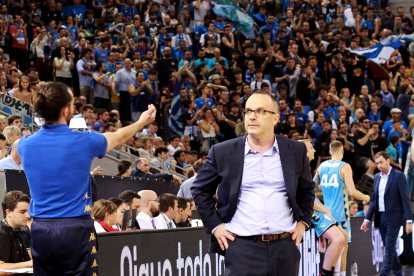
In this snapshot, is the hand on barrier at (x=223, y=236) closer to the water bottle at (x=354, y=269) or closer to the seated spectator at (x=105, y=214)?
the seated spectator at (x=105, y=214)

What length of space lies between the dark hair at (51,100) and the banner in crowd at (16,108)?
12.0 meters

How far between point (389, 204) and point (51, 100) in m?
10.5

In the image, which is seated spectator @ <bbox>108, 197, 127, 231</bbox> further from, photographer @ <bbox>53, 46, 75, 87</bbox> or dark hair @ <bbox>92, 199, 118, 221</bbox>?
photographer @ <bbox>53, 46, 75, 87</bbox>

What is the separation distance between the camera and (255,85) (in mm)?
26188

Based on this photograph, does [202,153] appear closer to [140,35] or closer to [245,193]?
[140,35]

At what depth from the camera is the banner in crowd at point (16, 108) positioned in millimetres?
18453

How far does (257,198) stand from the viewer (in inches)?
277

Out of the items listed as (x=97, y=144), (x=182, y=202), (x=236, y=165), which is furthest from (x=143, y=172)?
(x=97, y=144)

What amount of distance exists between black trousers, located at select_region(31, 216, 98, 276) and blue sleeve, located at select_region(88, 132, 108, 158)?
45cm

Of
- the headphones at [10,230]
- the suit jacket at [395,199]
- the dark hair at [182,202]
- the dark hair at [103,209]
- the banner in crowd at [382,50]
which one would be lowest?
the suit jacket at [395,199]

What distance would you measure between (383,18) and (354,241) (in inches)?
680

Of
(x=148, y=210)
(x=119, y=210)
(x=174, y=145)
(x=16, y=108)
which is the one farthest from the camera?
(x=174, y=145)

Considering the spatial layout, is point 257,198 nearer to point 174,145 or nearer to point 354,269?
point 354,269

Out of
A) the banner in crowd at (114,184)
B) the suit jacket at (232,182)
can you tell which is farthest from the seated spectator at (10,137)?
the suit jacket at (232,182)
